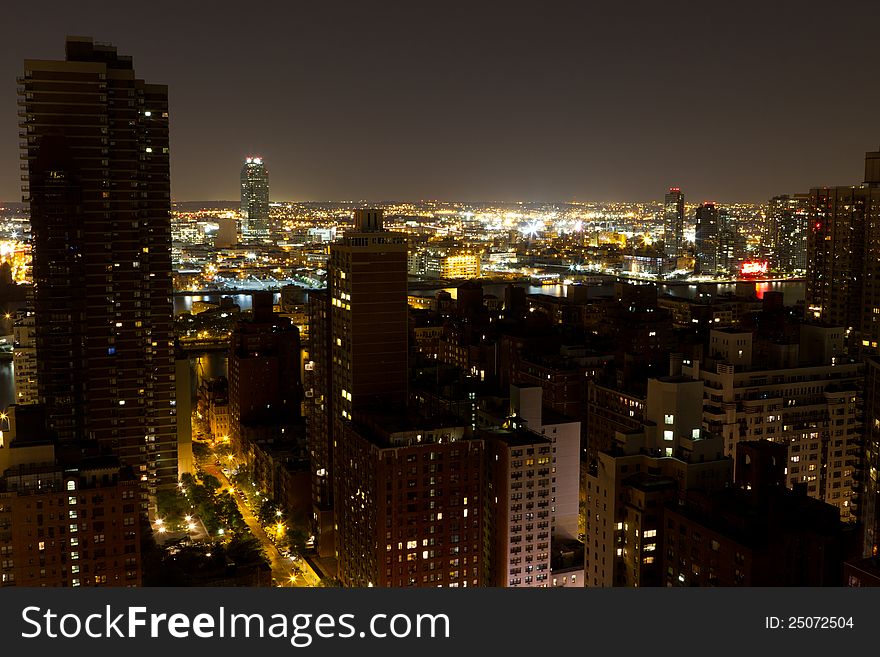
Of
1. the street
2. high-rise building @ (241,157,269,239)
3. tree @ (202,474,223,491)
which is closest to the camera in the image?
the street

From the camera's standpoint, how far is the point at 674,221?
127ft

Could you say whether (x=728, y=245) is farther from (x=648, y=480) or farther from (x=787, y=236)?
(x=648, y=480)

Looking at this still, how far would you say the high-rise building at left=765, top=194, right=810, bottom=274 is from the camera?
97.7ft

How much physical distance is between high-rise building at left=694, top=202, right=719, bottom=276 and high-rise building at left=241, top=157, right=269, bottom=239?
682 inches

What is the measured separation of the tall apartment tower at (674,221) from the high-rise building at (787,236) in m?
4.89

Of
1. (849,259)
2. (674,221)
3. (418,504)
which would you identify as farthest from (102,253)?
(674,221)

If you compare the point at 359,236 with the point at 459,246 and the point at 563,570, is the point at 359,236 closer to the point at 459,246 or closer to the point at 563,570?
the point at 563,570

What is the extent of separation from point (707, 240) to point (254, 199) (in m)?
18.3

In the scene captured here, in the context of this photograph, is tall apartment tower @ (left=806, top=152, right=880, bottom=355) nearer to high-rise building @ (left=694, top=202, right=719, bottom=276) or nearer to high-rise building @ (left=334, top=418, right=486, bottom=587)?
high-rise building @ (left=334, top=418, right=486, bottom=587)

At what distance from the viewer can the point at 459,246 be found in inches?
1345

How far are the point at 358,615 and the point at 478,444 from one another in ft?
17.9

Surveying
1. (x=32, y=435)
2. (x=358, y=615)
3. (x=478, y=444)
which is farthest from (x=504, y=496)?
(x=358, y=615)

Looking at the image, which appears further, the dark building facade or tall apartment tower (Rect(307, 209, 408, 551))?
tall apartment tower (Rect(307, 209, 408, 551))

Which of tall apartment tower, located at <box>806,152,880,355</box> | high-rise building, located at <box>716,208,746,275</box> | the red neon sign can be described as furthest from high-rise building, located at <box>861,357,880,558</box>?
high-rise building, located at <box>716,208,746,275</box>
